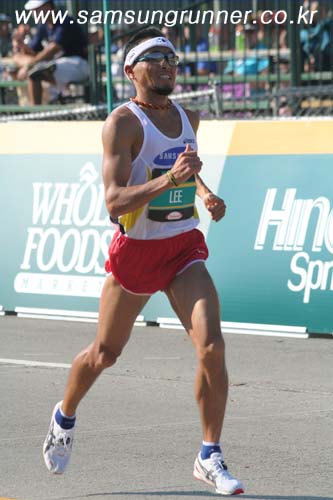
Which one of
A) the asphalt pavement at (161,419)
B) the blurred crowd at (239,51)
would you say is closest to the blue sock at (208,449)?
the asphalt pavement at (161,419)

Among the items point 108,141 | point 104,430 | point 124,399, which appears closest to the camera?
point 108,141

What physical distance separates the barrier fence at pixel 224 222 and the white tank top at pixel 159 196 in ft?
14.1

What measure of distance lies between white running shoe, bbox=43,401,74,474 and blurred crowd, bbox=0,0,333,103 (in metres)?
10.6

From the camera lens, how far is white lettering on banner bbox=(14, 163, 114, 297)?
37.4ft

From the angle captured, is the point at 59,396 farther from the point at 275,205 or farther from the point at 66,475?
the point at 275,205

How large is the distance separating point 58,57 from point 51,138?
597 centimetres

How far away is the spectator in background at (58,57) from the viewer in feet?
56.5

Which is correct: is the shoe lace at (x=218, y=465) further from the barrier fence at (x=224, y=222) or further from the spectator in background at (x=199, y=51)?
the spectator in background at (x=199, y=51)

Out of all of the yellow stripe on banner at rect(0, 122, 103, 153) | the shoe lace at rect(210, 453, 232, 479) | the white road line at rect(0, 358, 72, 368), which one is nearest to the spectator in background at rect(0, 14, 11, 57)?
the yellow stripe on banner at rect(0, 122, 103, 153)

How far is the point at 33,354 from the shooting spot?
973 centimetres

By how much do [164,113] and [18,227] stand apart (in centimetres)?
616

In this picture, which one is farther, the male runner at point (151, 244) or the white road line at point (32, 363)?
the white road line at point (32, 363)

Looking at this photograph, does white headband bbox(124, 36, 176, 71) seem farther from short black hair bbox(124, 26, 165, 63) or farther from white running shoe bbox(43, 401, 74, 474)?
white running shoe bbox(43, 401, 74, 474)

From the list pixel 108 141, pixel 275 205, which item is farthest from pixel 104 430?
pixel 275 205
